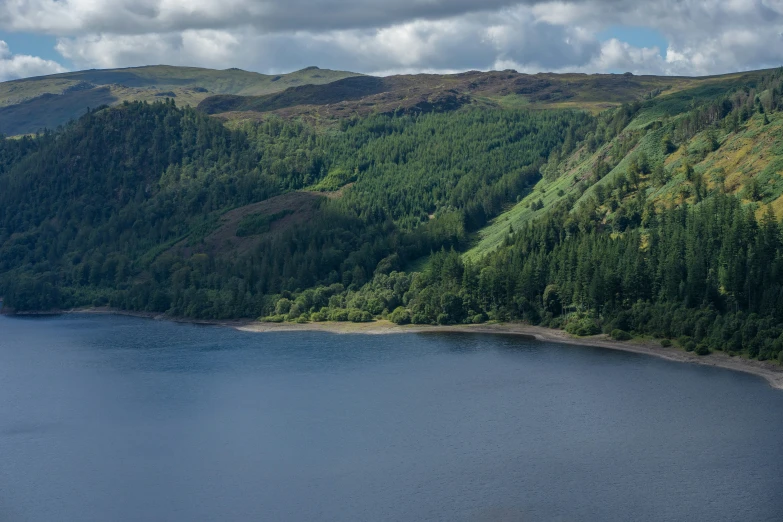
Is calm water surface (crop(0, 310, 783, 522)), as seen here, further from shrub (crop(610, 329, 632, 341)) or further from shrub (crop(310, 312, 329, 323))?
shrub (crop(310, 312, 329, 323))

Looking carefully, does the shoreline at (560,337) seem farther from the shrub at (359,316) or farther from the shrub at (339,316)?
the shrub at (359,316)

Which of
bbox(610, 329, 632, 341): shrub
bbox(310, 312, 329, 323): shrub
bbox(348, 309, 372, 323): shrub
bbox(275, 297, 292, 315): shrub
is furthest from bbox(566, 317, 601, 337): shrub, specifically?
bbox(275, 297, 292, 315): shrub

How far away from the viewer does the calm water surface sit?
85.2m

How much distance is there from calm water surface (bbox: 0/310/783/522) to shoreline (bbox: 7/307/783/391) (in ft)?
10.1

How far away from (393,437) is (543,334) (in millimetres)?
57252

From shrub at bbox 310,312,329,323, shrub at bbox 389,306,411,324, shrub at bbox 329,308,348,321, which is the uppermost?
shrub at bbox 389,306,411,324

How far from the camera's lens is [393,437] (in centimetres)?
10388

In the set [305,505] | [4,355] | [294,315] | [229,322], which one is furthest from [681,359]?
[4,355]

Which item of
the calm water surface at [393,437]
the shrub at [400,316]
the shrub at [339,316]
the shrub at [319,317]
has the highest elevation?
the calm water surface at [393,437]

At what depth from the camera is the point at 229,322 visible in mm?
192500

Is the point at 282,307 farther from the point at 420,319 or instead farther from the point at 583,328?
the point at 583,328

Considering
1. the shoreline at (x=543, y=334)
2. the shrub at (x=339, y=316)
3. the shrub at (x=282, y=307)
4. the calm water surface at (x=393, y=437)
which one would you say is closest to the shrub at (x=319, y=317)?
the shrub at (x=339, y=316)

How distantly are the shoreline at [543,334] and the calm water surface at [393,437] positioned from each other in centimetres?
309

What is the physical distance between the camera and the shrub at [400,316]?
17412cm
